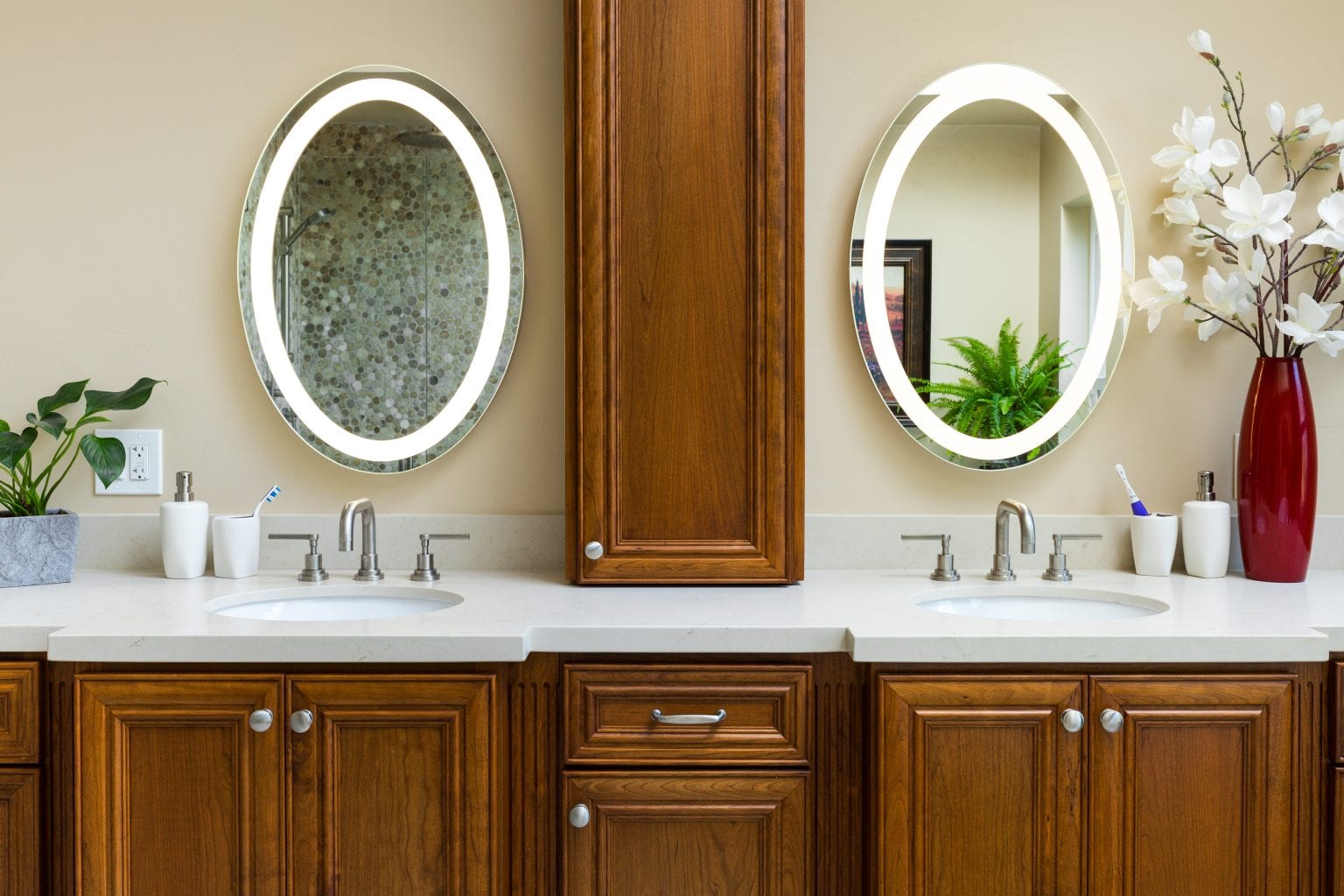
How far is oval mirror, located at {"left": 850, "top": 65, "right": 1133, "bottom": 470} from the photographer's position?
185 centimetres

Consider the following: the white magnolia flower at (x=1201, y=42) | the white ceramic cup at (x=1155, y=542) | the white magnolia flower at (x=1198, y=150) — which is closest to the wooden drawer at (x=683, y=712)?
the white ceramic cup at (x=1155, y=542)

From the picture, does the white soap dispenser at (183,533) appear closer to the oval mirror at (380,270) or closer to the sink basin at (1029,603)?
the oval mirror at (380,270)

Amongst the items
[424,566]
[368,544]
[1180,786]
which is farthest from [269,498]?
[1180,786]

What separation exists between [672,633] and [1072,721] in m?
0.55

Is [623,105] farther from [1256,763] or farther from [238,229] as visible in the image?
[1256,763]

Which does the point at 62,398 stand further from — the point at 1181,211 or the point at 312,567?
the point at 1181,211

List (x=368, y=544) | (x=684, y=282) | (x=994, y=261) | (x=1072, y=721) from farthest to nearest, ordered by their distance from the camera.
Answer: (x=994, y=261), (x=368, y=544), (x=684, y=282), (x=1072, y=721)

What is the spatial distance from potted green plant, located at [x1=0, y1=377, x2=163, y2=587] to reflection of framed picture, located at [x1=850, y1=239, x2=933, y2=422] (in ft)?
4.39

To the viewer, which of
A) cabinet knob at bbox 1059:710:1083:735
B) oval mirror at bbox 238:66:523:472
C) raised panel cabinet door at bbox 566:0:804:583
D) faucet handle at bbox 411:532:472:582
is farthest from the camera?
oval mirror at bbox 238:66:523:472

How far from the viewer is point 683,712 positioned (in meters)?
1.37

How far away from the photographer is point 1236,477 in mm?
1784

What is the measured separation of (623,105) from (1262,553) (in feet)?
4.55

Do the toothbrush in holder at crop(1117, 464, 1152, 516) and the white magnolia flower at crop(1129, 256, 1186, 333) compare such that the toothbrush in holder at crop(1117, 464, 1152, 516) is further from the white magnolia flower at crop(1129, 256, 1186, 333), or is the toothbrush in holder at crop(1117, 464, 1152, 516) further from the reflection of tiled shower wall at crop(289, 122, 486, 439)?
the reflection of tiled shower wall at crop(289, 122, 486, 439)

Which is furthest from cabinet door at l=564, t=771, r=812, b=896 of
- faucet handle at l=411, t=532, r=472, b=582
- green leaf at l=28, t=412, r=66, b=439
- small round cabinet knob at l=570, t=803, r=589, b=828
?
green leaf at l=28, t=412, r=66, b=439
